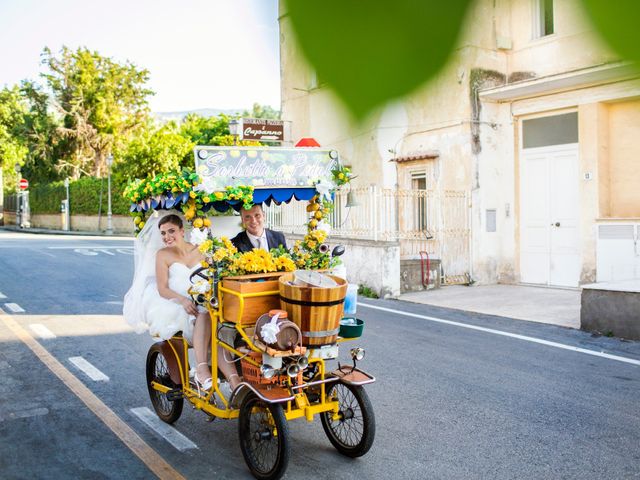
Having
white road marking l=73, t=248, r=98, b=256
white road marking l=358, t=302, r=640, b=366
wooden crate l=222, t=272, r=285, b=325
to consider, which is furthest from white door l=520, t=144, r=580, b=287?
white road marking l=73, t=248, r=98, b=256

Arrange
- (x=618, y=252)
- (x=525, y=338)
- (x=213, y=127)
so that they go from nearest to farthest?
(x=213, y=127) → (x=525, y=338) → (x=618, y=252)

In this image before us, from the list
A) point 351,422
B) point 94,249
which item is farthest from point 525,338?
point 94,249

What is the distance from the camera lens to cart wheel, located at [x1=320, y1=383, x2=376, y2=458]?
4465 mm

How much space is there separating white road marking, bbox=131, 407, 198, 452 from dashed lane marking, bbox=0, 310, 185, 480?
6.4 inches

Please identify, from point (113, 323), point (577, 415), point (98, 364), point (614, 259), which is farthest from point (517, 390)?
point (614, 259)

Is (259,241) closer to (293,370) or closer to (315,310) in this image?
(315,310)

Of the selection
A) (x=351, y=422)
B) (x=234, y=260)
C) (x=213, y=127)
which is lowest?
(x=351, y=422)

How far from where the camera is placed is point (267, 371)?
14.1 feet

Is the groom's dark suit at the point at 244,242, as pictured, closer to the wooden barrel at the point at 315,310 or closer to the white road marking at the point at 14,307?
the wooden barrel at the point at 315,310

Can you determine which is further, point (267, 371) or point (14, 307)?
point (14, 307)

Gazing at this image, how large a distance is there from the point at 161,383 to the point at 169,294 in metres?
0.75

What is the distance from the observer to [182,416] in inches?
216

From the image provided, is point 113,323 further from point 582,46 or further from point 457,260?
point 582,46

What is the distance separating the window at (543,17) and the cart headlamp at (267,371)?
357 centimetres
